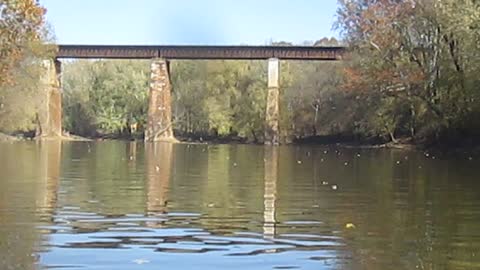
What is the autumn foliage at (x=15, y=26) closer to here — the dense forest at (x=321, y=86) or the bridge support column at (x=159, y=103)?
the dense forest at (x=321, y=86)

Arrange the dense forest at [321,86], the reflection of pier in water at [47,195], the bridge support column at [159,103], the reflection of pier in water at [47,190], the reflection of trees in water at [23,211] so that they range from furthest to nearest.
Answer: the bridge support column at [159,103] < the dense forest at [321,86] < the reflection of pier in water at [47,190] < the reflection of pier in water at [47,195] < the reflection of trees in water at [23,211]

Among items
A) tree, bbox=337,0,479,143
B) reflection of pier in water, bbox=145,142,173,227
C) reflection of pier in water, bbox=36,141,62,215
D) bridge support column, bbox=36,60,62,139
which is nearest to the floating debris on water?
reflection of pier in water, bbox=145,142,173,227

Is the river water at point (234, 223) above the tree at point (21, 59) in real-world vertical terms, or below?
below

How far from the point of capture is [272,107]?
82.7m

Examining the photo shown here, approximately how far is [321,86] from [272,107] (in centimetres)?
889

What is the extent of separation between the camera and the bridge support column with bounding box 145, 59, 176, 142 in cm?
8412

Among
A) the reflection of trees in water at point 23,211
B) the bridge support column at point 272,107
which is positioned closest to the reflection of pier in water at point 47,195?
the reflection of trees in water at point 23,211

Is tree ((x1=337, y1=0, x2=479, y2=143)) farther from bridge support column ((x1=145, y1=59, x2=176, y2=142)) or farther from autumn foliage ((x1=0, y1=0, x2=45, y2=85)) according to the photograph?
bridge support column ((x1=145, y1=59, x2=176, y2=142))

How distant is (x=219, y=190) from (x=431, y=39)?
39404mm

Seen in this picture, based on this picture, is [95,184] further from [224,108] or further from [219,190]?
[224,108]

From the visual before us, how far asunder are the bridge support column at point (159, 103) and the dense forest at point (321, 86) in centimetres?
1065

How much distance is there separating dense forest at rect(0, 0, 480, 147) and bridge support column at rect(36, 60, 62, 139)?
1964 mm

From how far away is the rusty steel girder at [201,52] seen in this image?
83250 millimetres

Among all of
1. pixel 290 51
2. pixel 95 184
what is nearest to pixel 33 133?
pixel 290 51
